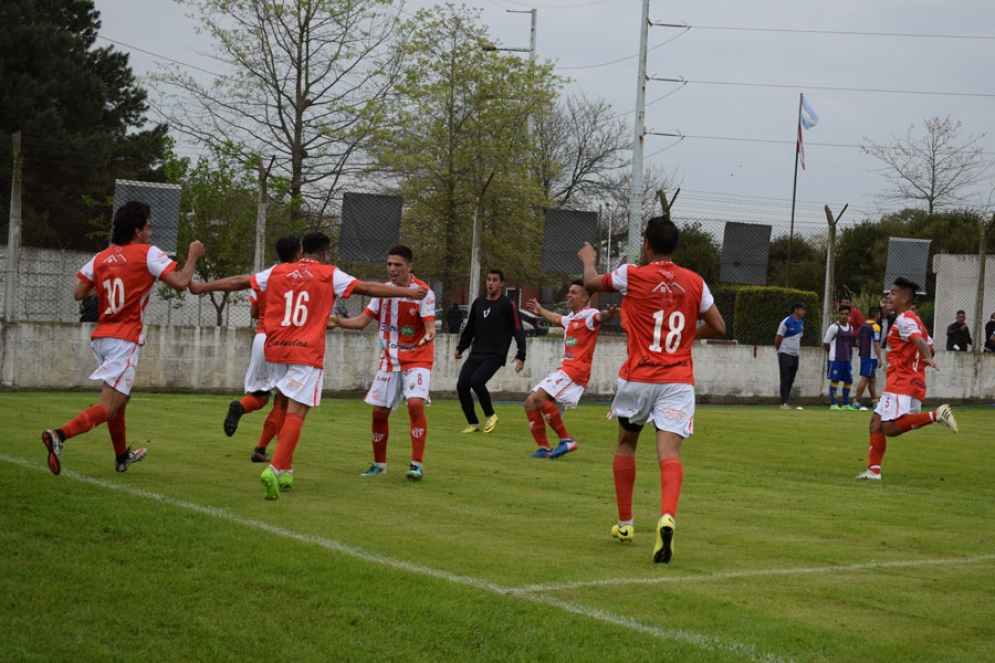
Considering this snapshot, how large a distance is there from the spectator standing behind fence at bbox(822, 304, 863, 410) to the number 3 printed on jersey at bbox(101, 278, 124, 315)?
17626 millimetres

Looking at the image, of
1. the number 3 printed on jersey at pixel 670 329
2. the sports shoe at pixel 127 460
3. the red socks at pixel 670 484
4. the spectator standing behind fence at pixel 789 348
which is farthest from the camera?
the spectator standing behind fence at pixel 789 348

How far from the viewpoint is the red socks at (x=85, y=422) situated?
28.2 feet

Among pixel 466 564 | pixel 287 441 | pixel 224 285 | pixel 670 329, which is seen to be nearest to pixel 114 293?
pixel 224 285

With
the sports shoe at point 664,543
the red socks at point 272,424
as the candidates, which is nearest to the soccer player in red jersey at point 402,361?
the red socks at point 272,424

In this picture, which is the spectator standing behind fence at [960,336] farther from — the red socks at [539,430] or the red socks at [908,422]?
the red socks at [539,430]

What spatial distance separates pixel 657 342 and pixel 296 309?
2986mm

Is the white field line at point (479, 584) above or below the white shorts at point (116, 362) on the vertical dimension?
below

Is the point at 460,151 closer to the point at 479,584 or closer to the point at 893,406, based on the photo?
the point at 893,406

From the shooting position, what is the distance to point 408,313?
1027cm

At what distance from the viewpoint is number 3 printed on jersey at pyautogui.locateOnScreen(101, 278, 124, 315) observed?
907 cm

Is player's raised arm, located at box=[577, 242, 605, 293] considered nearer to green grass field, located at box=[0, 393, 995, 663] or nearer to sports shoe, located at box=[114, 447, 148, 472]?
green grass field, located at box=[0, 393, 995, 663]

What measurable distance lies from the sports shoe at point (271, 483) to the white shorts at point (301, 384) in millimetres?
661

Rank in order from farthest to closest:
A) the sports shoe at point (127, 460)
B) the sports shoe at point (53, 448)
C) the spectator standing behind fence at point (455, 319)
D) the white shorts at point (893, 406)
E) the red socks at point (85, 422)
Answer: the spectator standing behind fence at point (455, 319), the white shorts at point (893, 406), the sports shoe at point (127, 460), the red socks at point (85, 422), the sports shoe at point (53, 448)

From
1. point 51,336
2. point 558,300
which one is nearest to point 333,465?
point 51,336
